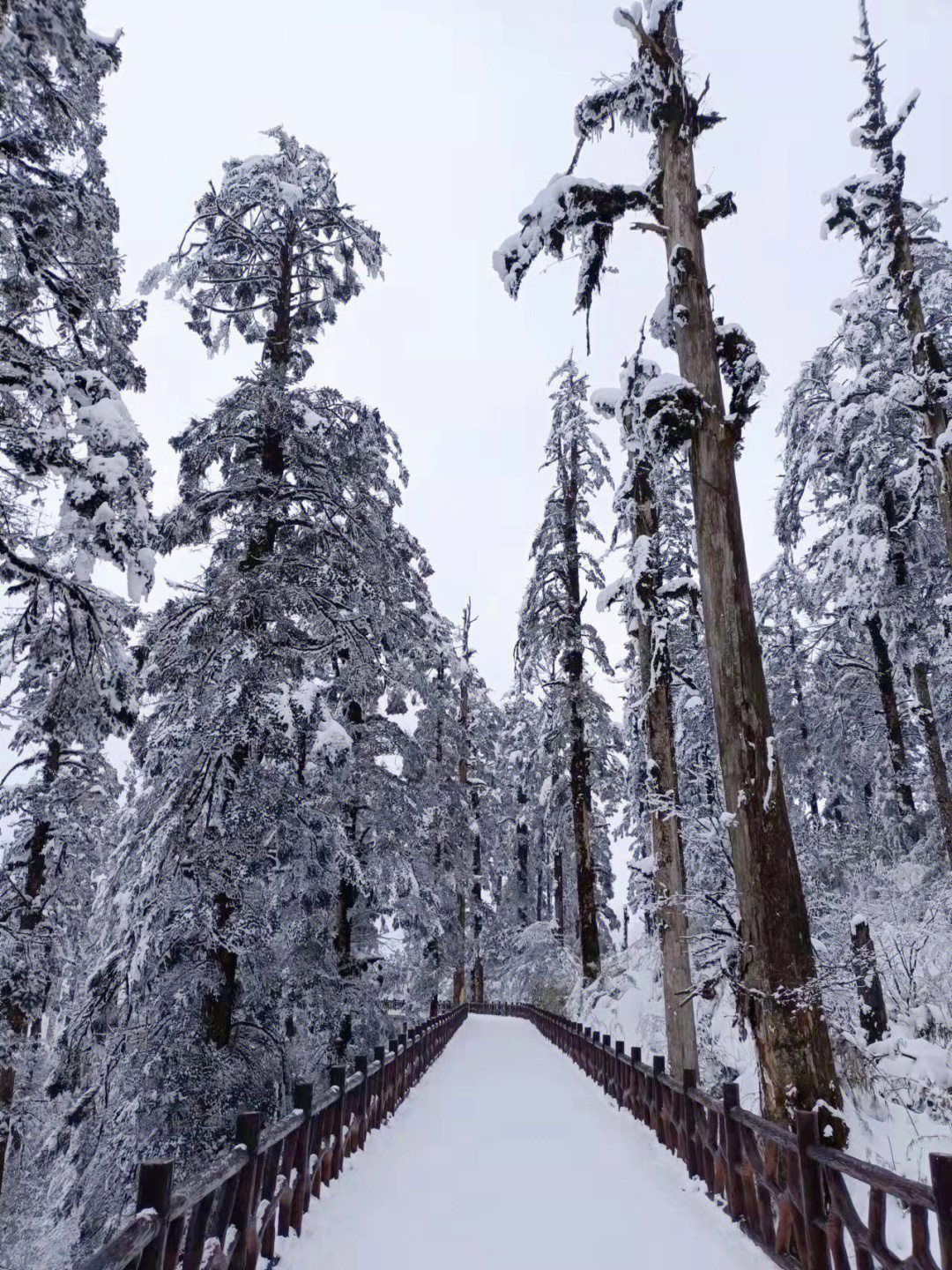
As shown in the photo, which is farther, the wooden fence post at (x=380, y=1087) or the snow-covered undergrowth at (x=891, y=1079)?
the wooden fence post at (x=380, y=1087)

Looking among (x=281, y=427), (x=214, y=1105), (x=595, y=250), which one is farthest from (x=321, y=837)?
(x=595, y=250)

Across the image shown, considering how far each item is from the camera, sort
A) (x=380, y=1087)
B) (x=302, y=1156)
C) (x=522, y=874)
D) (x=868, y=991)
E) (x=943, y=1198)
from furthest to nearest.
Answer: (x=522, y=874), (x=380, y=1087), (x=868, y=991), (x=302, y=1156), (x=943, y=1198)

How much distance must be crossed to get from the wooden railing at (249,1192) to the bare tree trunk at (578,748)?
1020cm

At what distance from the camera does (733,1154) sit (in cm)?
579

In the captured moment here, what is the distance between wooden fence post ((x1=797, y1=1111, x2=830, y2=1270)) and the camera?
426 cm

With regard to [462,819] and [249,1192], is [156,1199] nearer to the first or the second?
[249,1192]

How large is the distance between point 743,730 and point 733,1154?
10.7 ft

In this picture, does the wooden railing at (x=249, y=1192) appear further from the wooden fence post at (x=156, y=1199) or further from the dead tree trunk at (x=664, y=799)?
the dead tree trunk at (x=664, y=799)

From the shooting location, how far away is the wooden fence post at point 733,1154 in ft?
18.4

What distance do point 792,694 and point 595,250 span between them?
2543 centimetres

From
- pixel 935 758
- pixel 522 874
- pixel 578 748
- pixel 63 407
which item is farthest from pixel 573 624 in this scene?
pixel 522 874

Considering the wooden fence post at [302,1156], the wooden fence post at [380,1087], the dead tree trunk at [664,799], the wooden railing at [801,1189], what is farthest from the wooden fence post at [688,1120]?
the wooden fence post at [380,1087]

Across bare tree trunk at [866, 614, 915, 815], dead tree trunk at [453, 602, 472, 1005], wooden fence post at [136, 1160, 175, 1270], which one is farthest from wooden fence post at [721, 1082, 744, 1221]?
dead tree trunk at [453, 602, 472, 1005]

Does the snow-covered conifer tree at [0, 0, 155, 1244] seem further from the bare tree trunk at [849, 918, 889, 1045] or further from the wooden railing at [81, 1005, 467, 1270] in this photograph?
the bare tree trunk at [849, 918, 889, 1045]
